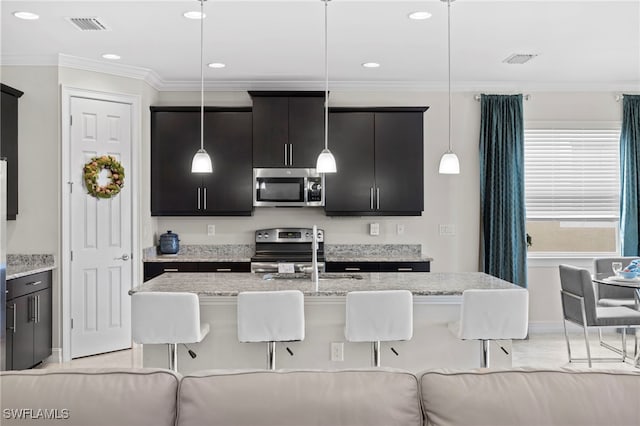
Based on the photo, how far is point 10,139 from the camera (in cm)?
472

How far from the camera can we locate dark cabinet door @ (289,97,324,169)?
5.73 meters

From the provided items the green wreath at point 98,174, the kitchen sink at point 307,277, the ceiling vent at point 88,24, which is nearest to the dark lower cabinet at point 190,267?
the green wreath at point 98,174

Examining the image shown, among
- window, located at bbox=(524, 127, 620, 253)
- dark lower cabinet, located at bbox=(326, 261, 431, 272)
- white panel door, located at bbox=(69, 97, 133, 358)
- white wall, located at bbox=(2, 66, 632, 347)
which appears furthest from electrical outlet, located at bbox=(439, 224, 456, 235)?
white panel door, located at bbox=(69, 97, 133, 358)

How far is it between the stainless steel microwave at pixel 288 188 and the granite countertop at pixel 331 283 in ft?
5.91

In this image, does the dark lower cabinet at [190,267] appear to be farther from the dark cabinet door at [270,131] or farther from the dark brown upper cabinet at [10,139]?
the dark brown upper cabinet at [10,139]

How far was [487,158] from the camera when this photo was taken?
601cm

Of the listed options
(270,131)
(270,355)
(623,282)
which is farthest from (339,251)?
(270,355)

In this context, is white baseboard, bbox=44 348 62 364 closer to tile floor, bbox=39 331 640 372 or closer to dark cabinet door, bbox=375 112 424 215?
tile floor, bbox=39 331 640 372

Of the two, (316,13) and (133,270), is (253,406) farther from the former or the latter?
(133,270)

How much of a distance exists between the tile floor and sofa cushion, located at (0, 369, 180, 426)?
3341 mm

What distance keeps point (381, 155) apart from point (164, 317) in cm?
325

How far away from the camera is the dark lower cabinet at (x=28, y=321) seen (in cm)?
420

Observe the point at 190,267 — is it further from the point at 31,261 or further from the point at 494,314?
the point at 494,314

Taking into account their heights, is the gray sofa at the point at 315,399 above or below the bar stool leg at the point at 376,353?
above
